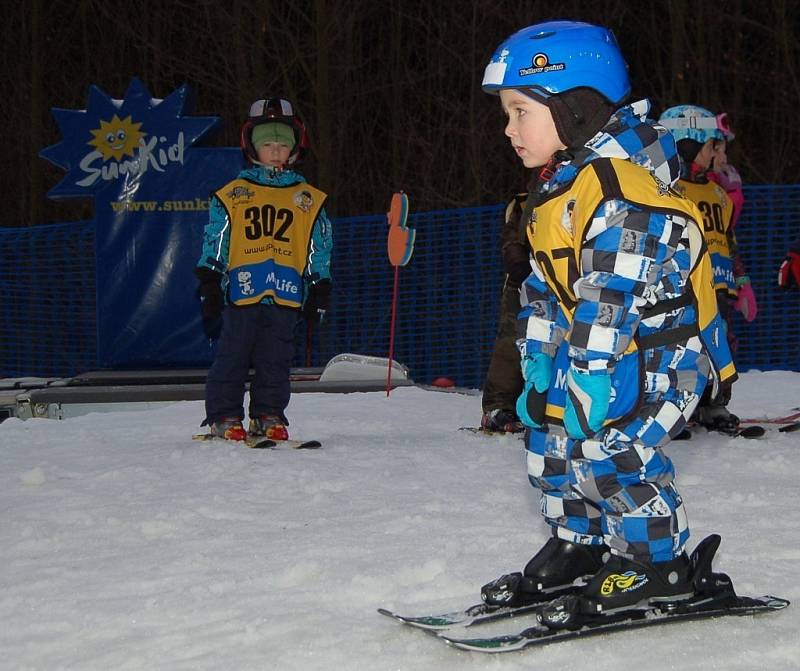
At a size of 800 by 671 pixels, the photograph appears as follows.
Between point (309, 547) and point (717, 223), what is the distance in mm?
3913

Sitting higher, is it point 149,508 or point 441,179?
point 441,179

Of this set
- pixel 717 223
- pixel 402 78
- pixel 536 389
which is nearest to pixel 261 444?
pixel 717 223

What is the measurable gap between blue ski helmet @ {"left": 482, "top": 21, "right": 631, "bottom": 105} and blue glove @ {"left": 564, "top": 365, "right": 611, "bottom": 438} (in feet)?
2.66

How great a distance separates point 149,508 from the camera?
5.11 meters

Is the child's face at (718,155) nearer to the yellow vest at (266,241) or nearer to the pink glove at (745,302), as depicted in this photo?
the pink glove at (745,302)

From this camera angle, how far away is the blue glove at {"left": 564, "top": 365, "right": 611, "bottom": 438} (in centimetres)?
312

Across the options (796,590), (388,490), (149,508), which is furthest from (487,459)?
(796,590)

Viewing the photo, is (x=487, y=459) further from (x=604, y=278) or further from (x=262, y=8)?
(x=262, y=8)

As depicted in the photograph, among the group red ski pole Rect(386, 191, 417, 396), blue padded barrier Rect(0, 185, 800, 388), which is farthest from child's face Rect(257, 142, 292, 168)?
A: blue padded barrier Rect(0, 185, 800, 388)

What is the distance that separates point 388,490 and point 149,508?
3.46 feet

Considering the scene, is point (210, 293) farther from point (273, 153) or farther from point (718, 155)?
point (718, 155)

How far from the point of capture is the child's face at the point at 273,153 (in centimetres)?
702

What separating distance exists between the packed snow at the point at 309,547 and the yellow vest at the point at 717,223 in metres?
1.00

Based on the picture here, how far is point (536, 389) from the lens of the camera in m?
3.40
